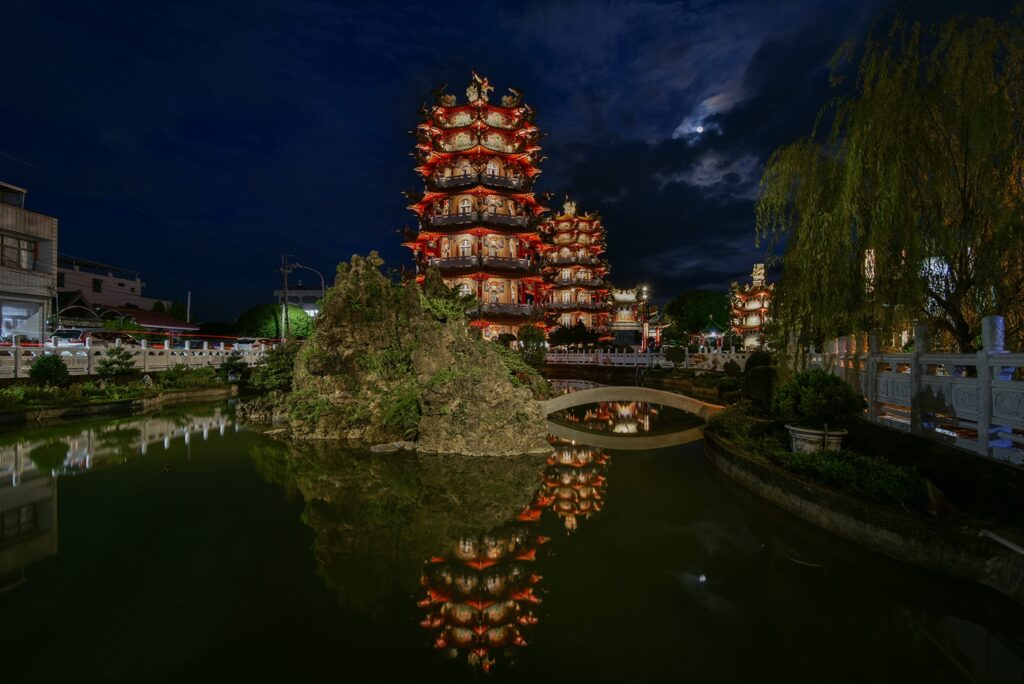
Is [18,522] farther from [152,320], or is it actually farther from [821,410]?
[152,320]

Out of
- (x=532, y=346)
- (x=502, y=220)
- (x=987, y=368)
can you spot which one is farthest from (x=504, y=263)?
(x=987, y=368)

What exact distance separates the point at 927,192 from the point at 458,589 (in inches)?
350

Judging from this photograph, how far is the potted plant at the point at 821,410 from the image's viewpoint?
8281 millimetres

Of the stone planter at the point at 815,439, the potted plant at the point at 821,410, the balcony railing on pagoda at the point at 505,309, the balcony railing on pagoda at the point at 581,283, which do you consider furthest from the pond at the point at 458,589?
the balcony railing on pagoda at the point at 581,283

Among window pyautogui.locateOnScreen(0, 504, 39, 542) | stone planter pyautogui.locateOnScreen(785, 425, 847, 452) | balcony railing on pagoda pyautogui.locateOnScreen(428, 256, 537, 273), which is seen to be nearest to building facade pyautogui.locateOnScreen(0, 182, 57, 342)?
balcony railing on pagoda pyautogui.locateOnScreen(428, 256, 537, 273)

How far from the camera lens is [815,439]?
27.3ft

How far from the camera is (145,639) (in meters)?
4.73

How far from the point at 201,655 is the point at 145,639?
0.72 meters

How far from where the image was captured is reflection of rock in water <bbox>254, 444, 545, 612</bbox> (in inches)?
241

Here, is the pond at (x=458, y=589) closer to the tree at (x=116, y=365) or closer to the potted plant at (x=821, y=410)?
the potted plant at (x=821, y=410)

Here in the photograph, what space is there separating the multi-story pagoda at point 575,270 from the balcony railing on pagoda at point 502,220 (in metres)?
13.2

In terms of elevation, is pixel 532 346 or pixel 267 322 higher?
pixel 267 322

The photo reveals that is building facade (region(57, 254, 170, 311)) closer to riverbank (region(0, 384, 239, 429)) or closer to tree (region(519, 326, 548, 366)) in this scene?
riverbank (region(0, 384, 239, 429))

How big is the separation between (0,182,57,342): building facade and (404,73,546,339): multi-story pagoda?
23.8 m
